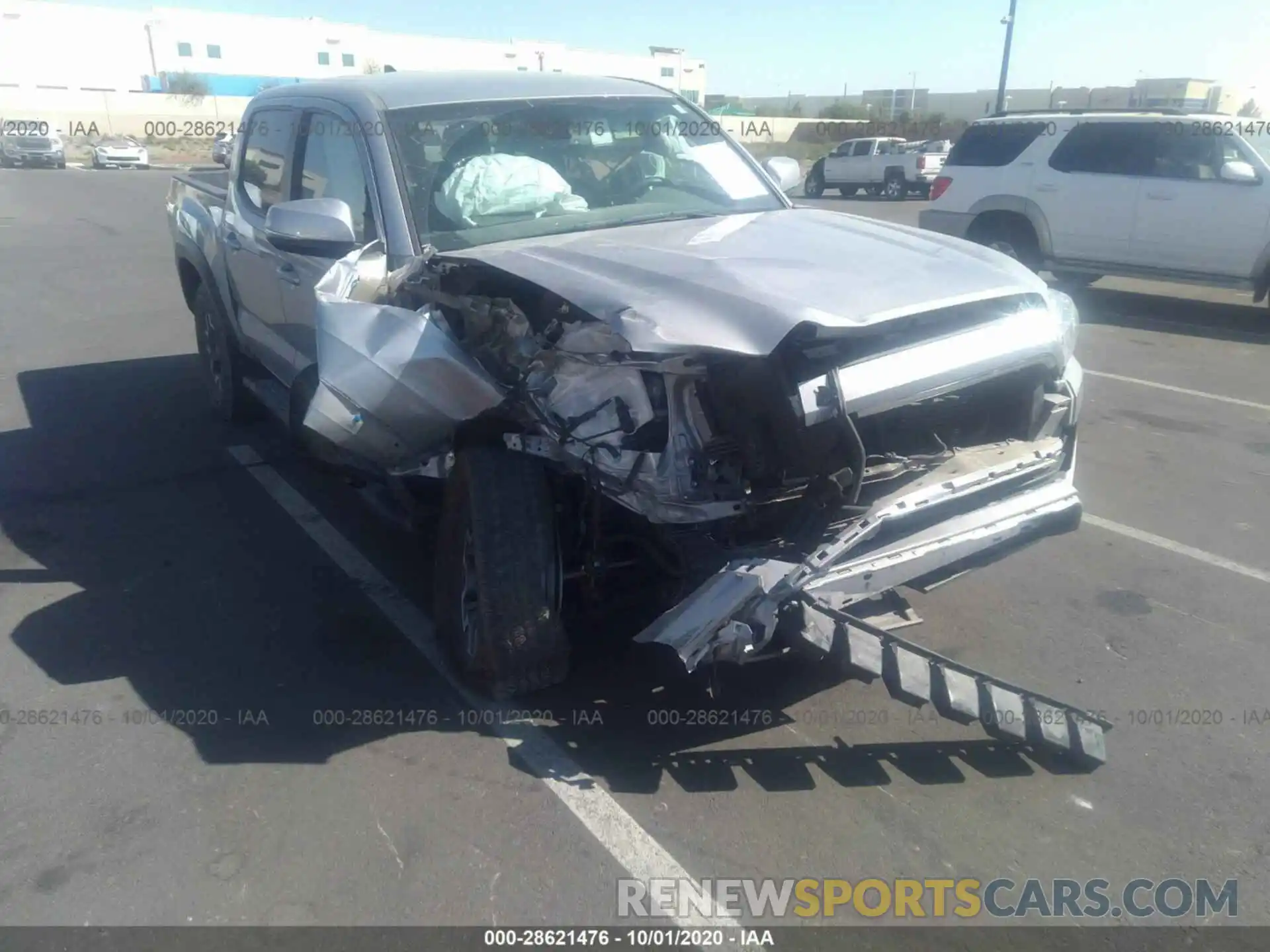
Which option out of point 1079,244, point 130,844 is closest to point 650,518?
point 130,844

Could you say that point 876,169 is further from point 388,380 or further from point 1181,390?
point 388,380

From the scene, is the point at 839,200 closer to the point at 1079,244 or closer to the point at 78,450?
the point at 1079,244

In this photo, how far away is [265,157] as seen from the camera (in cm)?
568

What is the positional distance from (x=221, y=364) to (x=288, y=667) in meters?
3.38

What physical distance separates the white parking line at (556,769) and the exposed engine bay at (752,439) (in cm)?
55

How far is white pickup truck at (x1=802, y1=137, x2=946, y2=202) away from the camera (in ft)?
91.9

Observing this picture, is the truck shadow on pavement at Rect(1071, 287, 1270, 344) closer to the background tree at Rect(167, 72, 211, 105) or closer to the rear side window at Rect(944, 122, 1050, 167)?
the rear side window at Rect(944, 122, 1050, 167)

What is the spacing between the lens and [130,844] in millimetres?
2992

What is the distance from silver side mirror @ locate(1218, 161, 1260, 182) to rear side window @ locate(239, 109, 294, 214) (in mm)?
9143

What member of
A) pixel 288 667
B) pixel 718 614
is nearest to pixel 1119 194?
pixel 718 614

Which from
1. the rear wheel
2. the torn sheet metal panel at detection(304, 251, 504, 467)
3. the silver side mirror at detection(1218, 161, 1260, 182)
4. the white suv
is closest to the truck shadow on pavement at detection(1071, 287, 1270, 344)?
the white suv

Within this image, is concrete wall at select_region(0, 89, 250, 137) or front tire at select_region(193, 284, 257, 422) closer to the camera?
front tire at select_region(193, 284, 257, 422)

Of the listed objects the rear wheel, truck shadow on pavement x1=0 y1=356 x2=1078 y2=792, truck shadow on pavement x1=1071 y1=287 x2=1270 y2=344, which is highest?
the rear wheel

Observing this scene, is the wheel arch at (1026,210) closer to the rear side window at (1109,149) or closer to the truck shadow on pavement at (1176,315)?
the rear side window at (1109,149)
